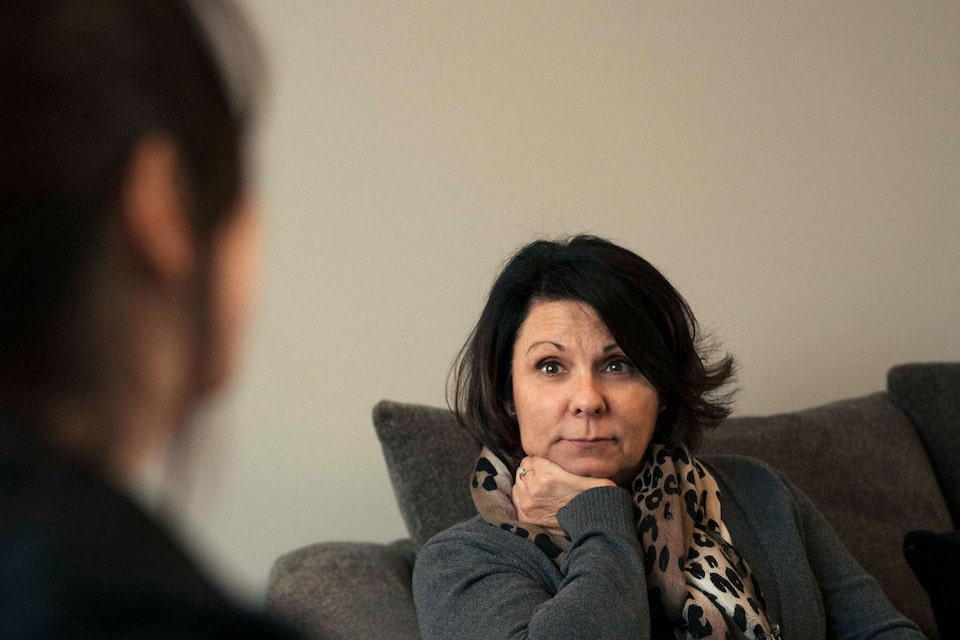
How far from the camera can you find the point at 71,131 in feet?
1.42

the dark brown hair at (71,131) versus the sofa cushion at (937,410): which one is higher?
the dark brown hair at (71,131)

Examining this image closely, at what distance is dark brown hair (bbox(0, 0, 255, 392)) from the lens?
42 cm

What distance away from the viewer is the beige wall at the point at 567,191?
7.10 feet

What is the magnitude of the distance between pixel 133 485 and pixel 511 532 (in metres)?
1.31

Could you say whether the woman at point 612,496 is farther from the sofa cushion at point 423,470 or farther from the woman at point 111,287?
the woman at point 111,287

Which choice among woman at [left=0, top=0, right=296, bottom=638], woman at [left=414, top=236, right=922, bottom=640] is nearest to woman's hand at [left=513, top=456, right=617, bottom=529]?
woman at [left=414, top=236, right=922, bottom=640]

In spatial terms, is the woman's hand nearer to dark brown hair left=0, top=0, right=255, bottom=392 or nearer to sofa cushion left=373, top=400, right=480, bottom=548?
sofa cushion left=373, top=400, right=480, bottom=548

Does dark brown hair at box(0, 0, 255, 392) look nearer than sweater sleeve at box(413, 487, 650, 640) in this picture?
Yes

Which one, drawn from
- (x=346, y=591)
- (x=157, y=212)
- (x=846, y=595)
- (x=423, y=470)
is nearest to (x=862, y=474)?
(x=846, y=595)

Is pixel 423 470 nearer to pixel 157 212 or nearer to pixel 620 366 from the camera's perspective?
pixel 620 366

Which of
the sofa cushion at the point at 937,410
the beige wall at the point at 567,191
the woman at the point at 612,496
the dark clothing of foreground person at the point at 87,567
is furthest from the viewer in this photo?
the sofa cushion at the point at 937,410

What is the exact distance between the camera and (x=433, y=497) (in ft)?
6.21

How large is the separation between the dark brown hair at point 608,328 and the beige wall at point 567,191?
0.42m

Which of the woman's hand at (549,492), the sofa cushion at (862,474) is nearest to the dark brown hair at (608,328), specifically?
the woman's hand at (549,492)
